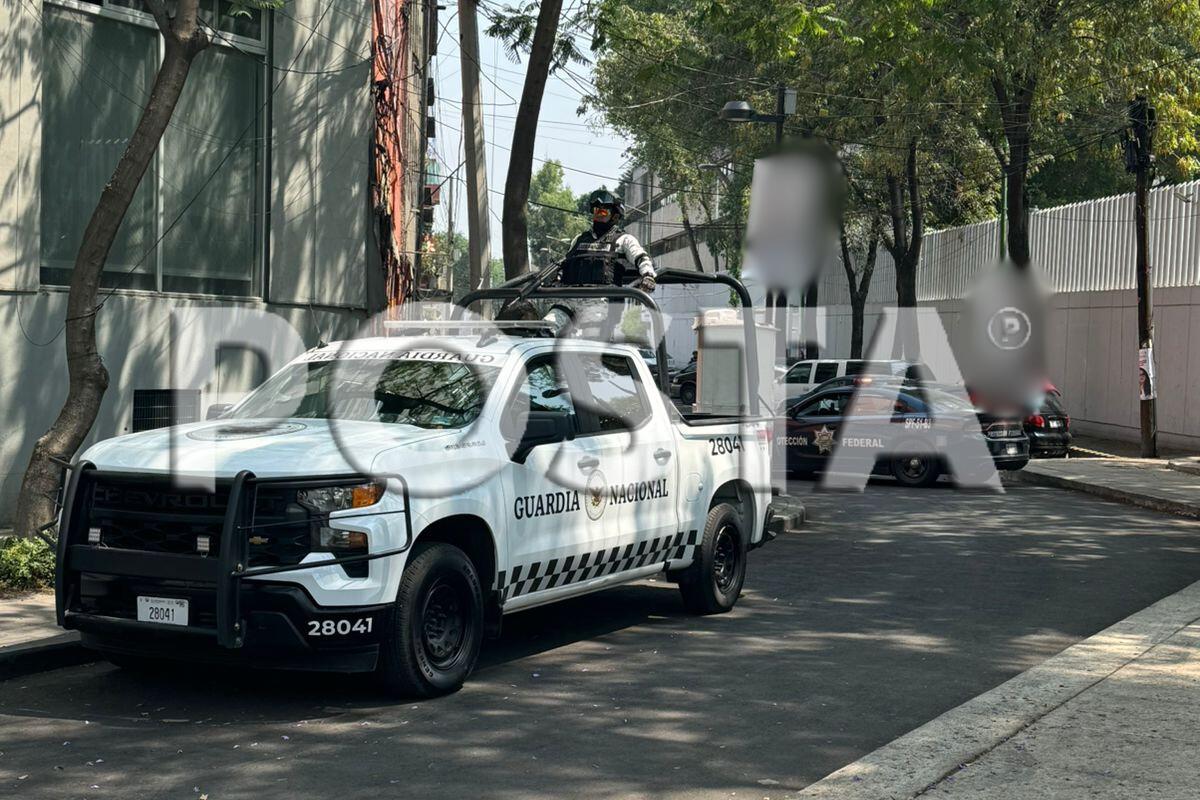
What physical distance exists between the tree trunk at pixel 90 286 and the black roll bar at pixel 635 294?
8.77ft

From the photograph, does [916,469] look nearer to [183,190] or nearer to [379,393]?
[183,190]

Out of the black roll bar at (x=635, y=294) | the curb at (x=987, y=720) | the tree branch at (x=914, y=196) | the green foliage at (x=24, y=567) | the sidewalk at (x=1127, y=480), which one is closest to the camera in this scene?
the curb at (x=987, y=720)

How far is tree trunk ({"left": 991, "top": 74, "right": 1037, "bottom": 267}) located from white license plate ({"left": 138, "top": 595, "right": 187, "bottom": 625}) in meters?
22.7

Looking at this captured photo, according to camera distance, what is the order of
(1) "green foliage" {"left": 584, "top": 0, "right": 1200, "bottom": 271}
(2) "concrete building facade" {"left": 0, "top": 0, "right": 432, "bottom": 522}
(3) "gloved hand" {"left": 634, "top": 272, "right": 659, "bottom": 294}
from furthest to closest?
(1) "green foliage" {"left": 584, "top": 0, "right": 1200, "bottom": 271}, (2) "concrete building facade" {"left": 0, "top": 0, "right": 432, "bottom": 522}, (3) "gloved hand" {"left": 634, "top": 272, "right": 659, "bottom": 294}

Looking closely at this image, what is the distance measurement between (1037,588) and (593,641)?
4.41 meters

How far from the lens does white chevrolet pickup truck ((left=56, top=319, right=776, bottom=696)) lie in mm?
7004

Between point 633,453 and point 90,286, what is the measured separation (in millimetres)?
4360

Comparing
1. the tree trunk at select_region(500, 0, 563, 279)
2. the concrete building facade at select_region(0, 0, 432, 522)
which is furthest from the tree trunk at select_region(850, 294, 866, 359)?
the tree trunk at select_region(500, 0, 563, 279)

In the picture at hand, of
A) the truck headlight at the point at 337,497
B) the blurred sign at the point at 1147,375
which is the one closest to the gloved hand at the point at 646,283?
the truck headlight at the point at 337,497

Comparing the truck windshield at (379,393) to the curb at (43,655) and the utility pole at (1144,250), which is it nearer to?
the curb at (43,655)

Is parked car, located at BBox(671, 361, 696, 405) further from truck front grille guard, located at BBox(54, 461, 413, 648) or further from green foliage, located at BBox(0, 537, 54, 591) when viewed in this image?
truck front grille guard, located at BBox(54, 461, 413, 648)

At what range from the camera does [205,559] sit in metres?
6.95

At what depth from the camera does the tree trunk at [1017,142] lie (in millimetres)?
27672

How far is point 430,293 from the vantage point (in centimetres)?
2906
